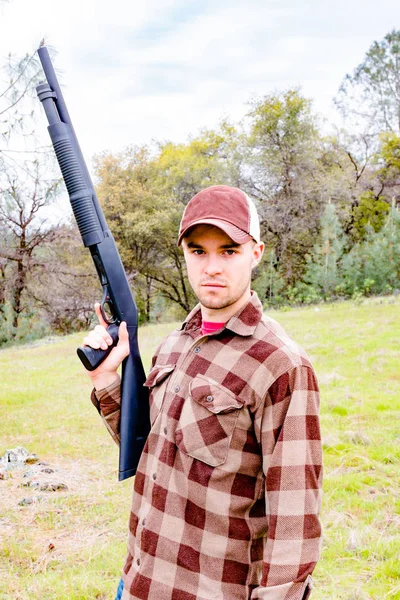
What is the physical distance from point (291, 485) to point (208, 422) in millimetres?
288

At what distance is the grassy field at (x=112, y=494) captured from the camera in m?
3.41

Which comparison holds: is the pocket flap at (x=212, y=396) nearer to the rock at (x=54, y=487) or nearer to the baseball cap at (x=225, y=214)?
the baseball cap at (x=225, y=214)

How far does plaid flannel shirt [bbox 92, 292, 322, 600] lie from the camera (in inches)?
54.6

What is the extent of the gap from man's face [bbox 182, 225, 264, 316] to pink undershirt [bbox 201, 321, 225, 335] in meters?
0.08

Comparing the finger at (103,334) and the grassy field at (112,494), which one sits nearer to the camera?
the finger at (103,334)

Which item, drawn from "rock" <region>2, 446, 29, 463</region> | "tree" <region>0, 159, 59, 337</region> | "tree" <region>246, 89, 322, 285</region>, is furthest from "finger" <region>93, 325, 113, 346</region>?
"tree" <region>246, 89, 322, 285</region>

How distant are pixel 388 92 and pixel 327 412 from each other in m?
23.6

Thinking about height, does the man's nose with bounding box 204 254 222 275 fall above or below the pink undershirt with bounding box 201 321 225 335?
above

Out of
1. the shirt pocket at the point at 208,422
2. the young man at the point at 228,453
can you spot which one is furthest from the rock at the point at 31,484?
the shirt pocket at the point at 208,422

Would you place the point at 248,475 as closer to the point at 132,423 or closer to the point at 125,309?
the point at 132,423

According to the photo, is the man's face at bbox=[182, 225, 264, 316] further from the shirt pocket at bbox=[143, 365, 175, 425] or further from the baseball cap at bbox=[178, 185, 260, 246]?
the shirt pocket at bbox=[143, 365, 175, 425]

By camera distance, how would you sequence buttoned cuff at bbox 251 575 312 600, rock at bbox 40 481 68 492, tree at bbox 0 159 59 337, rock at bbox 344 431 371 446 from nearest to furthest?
buttoned cuff at bbox 251 575 312 600, rock at bbox 40 481 68 492, rock at bbox 344 431 371 446, tree at bbox 0 159 59 337

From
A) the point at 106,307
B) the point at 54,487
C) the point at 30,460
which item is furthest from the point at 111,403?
the point at 30,460

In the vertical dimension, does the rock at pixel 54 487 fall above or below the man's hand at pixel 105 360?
below
